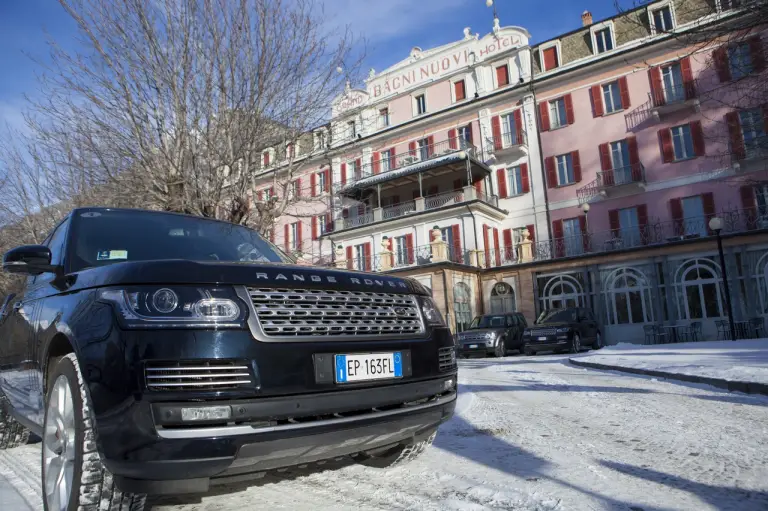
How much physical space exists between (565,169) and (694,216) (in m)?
6.46

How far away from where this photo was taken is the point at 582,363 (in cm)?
1128

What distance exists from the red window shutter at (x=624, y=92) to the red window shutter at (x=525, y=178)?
552cm

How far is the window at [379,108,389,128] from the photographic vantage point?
3369cm

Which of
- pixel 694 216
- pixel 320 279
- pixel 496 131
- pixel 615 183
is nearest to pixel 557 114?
pixel 496 131

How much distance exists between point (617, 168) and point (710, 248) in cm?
592

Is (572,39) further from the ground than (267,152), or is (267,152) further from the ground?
(572,39)

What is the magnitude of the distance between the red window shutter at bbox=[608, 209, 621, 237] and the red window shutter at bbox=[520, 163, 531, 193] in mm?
4440

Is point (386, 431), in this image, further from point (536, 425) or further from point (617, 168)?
point (617, 168)

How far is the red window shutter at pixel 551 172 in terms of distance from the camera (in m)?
27.3

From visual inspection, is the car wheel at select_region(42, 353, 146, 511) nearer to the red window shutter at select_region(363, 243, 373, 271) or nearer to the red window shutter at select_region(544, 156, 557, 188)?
the red window shutter at select_region(544, 156, 557, 188)

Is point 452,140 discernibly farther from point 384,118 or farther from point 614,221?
point 614,221

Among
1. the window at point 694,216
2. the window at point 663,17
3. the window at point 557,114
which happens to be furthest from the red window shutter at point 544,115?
→ the window at point 694,216

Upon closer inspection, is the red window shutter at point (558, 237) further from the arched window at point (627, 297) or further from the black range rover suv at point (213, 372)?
the black range rover suv at point (213, 372)

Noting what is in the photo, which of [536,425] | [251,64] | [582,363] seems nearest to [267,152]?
[251,64]
